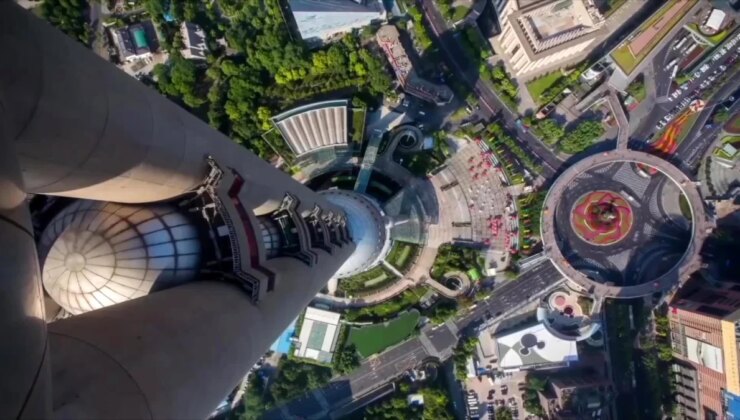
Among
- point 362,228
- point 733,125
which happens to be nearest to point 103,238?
point 362,228

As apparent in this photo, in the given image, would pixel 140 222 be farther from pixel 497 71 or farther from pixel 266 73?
pixel 497 71

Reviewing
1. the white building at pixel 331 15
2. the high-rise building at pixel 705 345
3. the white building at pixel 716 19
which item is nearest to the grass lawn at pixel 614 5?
the white building at pixel 716 19

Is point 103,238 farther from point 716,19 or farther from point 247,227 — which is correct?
point 716,19

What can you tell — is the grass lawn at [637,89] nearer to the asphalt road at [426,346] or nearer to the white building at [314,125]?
the asphalt road at [426,346]

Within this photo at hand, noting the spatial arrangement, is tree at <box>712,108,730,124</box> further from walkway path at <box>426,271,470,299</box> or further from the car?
walkway path at <box>426,271,470,299</box>

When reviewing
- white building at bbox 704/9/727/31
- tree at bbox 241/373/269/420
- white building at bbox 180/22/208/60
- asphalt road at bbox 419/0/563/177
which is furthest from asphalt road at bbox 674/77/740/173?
white building at bbox 180/22/208/60

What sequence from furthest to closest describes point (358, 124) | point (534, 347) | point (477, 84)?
point (477, 84) → point (534, 347) → point (358, 124)

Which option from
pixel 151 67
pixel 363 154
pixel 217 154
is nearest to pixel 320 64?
pixel 363 154
